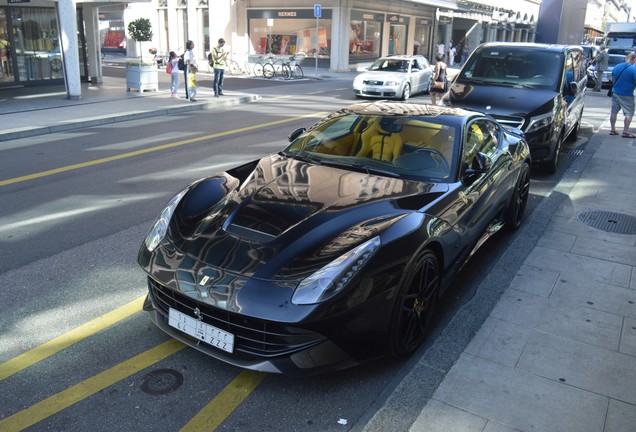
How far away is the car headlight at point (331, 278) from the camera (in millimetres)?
3103

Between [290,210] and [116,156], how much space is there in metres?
6.94

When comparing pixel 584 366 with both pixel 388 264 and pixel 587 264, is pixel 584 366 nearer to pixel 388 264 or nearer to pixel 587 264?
pixel 388 264

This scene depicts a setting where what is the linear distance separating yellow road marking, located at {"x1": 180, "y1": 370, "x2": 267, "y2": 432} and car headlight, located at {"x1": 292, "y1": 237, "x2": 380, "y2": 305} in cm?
71

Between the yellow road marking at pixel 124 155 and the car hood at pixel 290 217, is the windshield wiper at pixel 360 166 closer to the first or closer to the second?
the car hood at pixel 290 217

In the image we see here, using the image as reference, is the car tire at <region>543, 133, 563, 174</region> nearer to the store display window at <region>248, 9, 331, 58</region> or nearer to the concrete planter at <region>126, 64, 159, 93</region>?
the concrete planter at <region>126, 64, 159, 93</region>

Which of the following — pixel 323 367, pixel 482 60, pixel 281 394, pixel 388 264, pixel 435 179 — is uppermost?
pixel 482 60

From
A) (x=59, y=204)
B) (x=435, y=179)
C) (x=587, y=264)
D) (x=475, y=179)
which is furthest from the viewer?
(x=59, y=204)

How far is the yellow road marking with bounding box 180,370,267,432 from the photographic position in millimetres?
3041

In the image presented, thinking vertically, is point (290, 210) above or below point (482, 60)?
below

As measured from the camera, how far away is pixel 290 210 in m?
3.77

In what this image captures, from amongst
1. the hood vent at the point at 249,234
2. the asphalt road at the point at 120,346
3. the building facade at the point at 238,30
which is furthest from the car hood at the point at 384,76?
the hood vent at the point at 249,234

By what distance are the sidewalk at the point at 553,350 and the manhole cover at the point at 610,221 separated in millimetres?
33

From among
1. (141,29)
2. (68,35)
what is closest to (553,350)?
(68,35)

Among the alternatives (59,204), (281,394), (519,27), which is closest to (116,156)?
(59,204)
